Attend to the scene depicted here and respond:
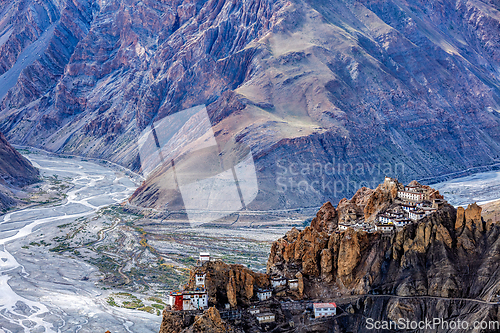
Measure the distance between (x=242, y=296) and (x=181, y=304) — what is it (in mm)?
7654

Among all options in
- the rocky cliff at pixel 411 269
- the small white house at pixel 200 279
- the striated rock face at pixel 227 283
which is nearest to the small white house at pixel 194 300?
the striated rock face at pixel 227 283

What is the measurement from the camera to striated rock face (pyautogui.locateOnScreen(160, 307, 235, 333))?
61.5m

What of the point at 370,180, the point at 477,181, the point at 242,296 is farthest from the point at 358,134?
the point at 242,296

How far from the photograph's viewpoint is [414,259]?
6856cm

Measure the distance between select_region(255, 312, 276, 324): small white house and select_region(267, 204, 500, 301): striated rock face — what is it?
19.7ft

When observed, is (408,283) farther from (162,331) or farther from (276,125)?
(276,125)

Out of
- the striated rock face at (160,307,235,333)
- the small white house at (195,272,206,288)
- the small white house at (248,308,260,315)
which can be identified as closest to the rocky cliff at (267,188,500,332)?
the small white house at (248,308,260,315)

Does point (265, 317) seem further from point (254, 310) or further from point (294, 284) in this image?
point (294, 284)

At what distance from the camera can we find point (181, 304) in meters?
65.8

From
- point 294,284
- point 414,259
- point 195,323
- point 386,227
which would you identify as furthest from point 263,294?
point 414,259

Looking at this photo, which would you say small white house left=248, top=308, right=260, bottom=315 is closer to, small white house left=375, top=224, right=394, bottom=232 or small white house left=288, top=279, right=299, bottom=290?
small white house left=288, top=279, right=299, bottom=290

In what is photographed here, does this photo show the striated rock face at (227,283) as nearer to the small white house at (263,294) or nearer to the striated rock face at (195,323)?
the small white house at (263,294)

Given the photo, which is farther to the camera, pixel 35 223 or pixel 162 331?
pixel 35 223

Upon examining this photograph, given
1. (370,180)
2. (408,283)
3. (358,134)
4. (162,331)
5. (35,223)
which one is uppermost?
(358,134)
